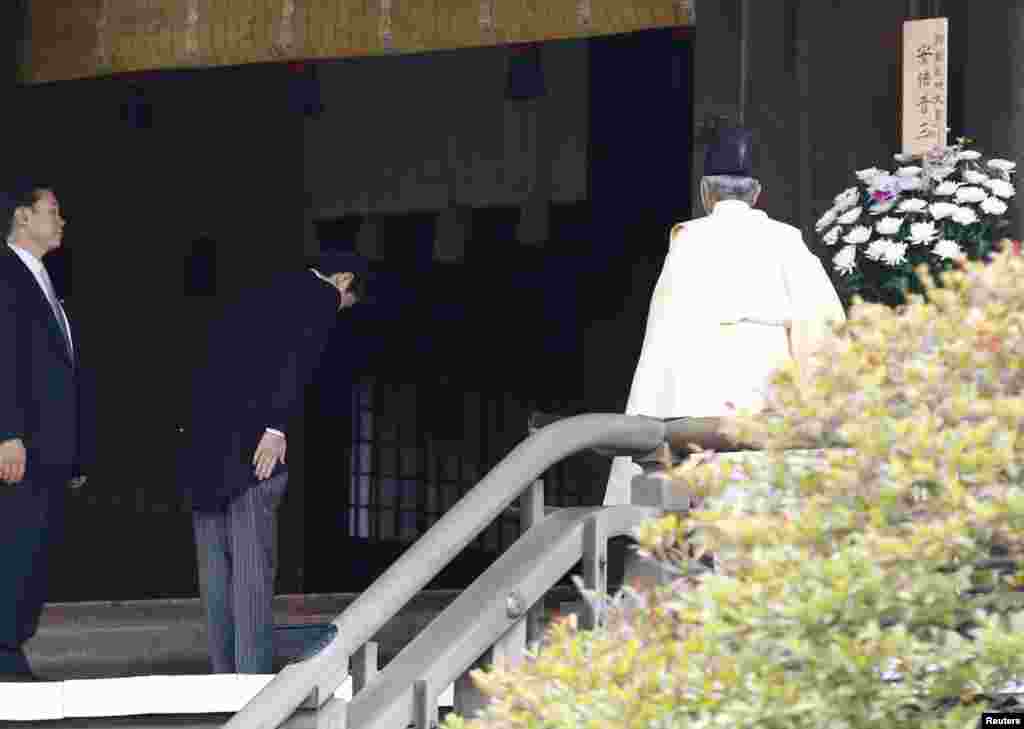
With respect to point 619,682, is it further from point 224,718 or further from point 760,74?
point 760,74

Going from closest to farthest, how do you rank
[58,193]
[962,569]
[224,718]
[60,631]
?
[962,569], [224,718], [60,631], [58,193]

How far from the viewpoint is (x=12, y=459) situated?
7.49 meters

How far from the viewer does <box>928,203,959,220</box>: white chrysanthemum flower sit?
25.5 feet

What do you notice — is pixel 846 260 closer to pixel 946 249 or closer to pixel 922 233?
pixel 922 233

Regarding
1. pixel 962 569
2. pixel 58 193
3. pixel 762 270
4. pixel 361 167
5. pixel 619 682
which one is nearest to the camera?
pixel 962 569

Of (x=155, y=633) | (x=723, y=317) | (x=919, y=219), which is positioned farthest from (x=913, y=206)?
(x=155, y=633)

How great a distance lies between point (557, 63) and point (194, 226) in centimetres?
226

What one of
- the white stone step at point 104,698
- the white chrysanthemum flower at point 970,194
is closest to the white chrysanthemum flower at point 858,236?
the white chrysanthemum flower at point 970,194

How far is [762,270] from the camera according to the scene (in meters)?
6.32

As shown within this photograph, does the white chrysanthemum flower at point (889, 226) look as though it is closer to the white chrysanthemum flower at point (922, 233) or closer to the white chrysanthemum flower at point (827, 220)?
the white chrysanthemum flower at point (922, 233)

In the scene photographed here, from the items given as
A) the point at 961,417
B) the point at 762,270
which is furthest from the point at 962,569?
the point at 762,270

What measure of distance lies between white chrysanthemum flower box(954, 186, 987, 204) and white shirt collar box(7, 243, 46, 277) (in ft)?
11.1

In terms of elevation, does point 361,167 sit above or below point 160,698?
above

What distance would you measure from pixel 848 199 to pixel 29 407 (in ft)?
10.5
